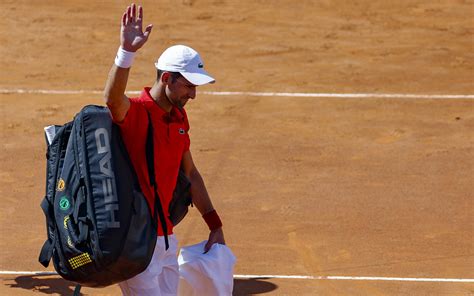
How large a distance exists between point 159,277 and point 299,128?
727cm

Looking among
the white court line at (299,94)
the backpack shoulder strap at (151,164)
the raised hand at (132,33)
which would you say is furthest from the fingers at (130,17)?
the white court line at (299,94)

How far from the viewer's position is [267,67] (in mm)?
16141

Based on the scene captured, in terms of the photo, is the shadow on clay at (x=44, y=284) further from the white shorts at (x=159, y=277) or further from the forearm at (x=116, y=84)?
the forearm at (x=116, y=84)

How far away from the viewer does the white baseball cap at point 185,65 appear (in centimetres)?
640

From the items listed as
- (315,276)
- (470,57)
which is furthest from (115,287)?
(470,57)

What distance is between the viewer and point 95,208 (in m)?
5.93

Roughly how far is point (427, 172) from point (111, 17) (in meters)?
7.31

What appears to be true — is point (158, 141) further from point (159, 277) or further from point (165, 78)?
point (159, 277)

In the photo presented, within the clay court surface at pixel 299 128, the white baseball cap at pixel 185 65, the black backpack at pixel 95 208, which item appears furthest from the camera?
the clay court surface at pixel 299 128

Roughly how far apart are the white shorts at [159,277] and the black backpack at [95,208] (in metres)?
0.26

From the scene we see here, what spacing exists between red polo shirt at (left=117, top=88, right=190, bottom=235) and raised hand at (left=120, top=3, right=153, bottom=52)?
1.34 ft

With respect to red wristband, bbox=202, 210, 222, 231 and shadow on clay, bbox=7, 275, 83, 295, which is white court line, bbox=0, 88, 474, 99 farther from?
red wristband, bbox=202, 210, 222, 231

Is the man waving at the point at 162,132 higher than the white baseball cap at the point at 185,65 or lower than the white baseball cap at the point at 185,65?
lower

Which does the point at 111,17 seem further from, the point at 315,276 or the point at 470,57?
the point at 315,276
